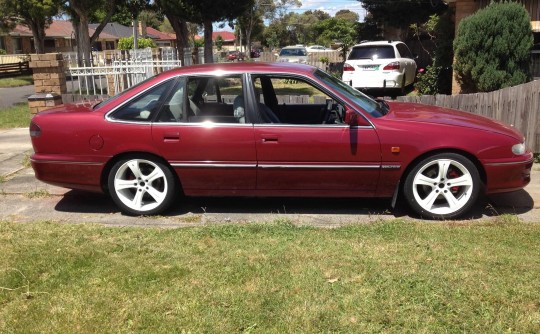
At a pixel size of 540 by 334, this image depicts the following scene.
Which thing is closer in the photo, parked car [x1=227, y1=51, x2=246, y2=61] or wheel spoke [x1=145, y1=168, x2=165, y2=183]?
wheel spoke [x1=145, y1=168, x2=165, y2=183]

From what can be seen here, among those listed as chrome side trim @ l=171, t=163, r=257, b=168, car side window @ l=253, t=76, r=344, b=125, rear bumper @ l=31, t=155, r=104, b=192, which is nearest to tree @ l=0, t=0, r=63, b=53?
rear bumper @ l=31, t=155, r=104, b=192

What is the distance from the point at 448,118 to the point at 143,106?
3.12 m

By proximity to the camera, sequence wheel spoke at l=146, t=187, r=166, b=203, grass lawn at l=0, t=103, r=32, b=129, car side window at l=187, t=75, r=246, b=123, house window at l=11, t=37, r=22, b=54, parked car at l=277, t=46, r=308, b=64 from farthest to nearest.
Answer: house window at l=11, t=37, r=22, b=54 → parked car at l=277, t=46, r=308, b=64 → grass lawn at l=0, t=103, r=32, b=129 → wheel spoke at l=146, t=187, r=166, b=203 → car side window at l=187, t=75, r=246, b=123

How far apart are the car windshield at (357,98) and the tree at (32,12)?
23.4m

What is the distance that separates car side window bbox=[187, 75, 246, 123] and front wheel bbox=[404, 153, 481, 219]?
183 cm

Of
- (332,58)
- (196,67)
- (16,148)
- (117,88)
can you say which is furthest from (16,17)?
(196,67)

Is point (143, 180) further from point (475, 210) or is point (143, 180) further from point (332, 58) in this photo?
point (332, 58)

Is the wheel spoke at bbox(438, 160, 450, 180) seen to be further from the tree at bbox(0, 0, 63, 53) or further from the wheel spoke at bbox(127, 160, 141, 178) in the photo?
the tree at bbox(0, 0, 63, 53)

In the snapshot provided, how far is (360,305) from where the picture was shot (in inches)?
132

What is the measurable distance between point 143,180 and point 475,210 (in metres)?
3.50

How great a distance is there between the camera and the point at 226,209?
564 centimetres

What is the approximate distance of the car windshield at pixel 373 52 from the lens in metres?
15.3

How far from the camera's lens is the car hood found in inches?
201

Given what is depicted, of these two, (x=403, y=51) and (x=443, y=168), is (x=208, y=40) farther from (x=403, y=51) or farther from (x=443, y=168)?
(x=443, y=168)
